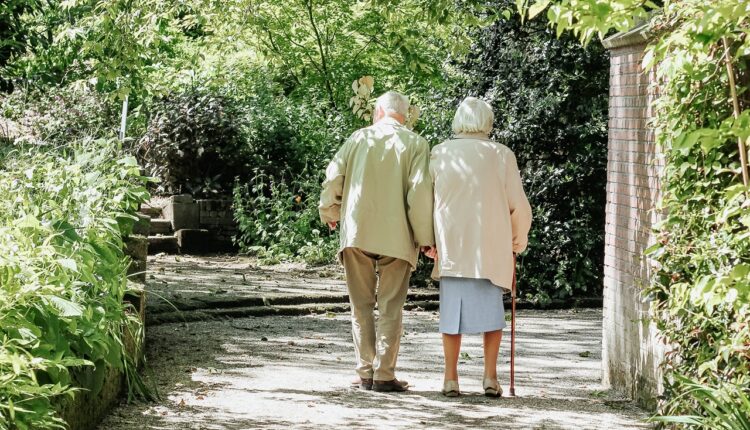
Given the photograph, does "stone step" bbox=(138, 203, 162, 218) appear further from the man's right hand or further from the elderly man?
the man's right hand

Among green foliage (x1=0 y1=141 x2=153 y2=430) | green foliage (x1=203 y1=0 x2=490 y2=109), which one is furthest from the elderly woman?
green foliage (x1=203 y1=0 x2=490 y2=109)

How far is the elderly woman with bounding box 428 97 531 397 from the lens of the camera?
7219 mm

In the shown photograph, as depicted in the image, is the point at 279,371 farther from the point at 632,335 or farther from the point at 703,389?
the point at 703,389

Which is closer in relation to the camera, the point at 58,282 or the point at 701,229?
the point at 58,282

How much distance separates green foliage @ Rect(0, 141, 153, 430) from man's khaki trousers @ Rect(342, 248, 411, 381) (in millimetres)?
1408

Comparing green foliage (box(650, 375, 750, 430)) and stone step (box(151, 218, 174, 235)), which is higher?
stone step (box(151, 218, 174, 235))

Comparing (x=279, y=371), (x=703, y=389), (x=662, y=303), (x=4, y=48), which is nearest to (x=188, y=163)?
(x=4, y=48)

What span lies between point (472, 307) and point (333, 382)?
112cm

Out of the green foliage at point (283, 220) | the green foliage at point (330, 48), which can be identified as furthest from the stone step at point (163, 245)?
the green foliage at point (330, 48)

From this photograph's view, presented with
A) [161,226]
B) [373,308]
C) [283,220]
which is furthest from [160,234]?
[373,308]

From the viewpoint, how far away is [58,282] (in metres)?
5.27

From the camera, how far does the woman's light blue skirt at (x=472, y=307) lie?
23.7 ft

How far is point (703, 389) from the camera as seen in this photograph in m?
4.94

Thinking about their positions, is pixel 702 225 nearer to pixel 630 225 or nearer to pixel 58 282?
pixel 630 225
